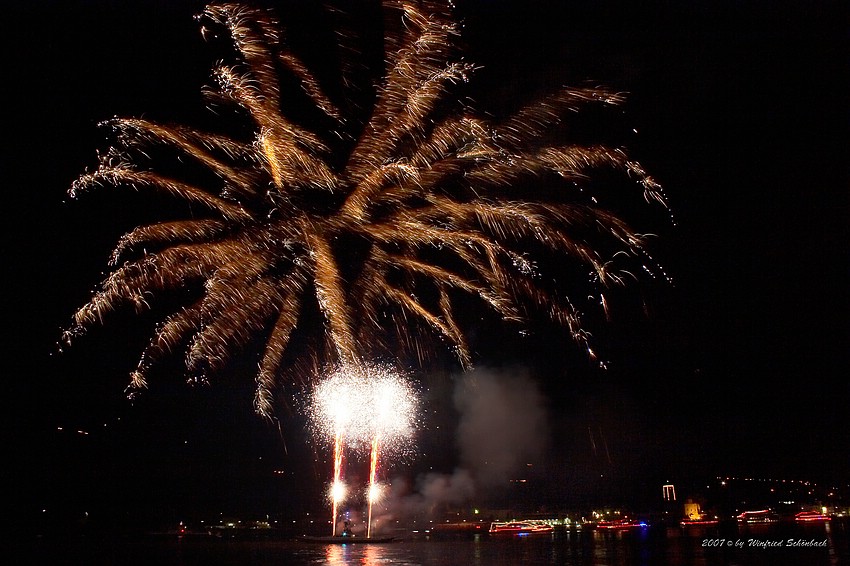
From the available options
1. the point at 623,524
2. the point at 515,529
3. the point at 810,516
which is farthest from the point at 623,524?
the point at 810,516

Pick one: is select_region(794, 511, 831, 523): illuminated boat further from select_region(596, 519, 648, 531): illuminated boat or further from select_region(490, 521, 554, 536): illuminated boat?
select_region(490, 521, 554, 536): illuminated boat

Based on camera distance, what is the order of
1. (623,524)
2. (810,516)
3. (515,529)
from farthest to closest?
(810,516), (623,524), (515,529)

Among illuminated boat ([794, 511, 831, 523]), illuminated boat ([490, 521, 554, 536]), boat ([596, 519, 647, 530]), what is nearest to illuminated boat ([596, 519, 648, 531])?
boat ([596, 519, 647, 530])

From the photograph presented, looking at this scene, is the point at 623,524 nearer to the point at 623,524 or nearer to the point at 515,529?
the point at 623,524

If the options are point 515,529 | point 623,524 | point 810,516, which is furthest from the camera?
point 810,516

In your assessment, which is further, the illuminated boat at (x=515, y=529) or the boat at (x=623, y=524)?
the boat at (x=623, y=524)

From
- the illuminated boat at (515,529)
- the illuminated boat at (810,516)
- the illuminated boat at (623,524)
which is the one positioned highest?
the illuminated boat at (515,529)

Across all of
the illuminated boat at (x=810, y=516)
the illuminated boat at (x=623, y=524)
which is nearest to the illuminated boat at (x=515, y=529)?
the illuminated boat at (x=623, y=524)

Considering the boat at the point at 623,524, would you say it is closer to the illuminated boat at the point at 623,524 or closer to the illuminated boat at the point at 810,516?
the illuminated boat at the point at 623,524

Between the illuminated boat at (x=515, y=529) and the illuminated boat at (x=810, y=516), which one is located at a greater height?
the illuminated boat at (x=515, y=529)

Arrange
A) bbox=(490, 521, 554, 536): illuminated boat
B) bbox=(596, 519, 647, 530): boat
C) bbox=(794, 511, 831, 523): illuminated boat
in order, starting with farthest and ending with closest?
bbox=(794, 511, 831, 523): illuminated boat → bbox=(596, 519, 647, 530): boat → bbox=(490, 521, 554, 536): illuminated boat

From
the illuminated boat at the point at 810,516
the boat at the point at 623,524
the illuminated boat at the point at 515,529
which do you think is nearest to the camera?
the illuminated boat at the point at 515,529

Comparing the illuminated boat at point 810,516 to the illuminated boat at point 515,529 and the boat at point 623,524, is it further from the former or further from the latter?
the illuminated boat at point 515,529

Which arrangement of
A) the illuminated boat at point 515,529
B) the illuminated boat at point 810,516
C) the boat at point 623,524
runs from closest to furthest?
1. the illuminated boat at point 515,529
2. the boat at point 623,524
3. the illuminated boat at point 810,516
